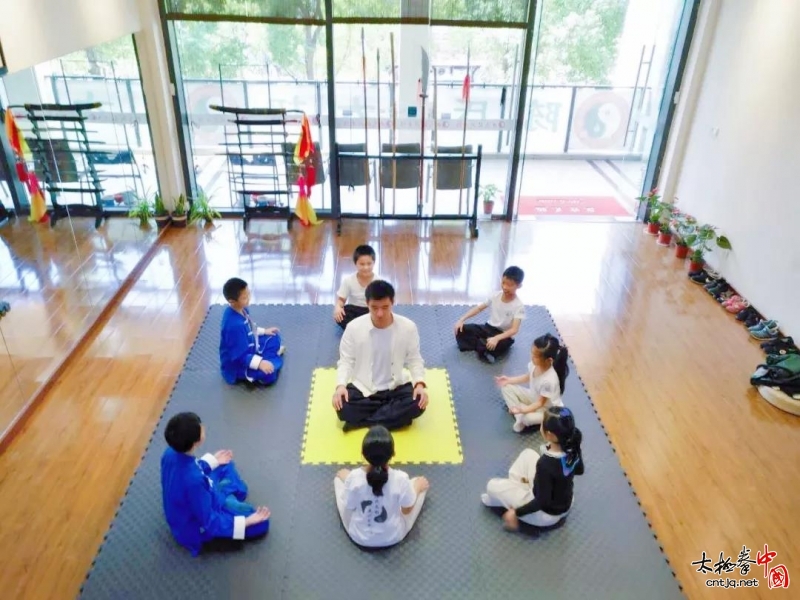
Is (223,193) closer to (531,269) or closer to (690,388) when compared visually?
(531,269)

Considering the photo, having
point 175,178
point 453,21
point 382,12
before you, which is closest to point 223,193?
point 175,178

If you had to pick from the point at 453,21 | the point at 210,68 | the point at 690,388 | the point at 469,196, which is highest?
the point at 453,21

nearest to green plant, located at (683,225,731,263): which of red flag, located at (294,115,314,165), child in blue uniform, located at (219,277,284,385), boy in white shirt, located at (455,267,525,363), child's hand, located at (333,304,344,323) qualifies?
boy in white shirt, located at (455,267,525,363)

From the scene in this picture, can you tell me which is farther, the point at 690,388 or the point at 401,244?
the point at 401,244

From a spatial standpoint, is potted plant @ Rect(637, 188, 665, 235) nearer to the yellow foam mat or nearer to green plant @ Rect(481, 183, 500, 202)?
green plant @ Rect(481, 183, 500, 202)

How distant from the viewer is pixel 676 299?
5.05 m

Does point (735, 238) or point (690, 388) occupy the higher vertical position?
point (735, 238)

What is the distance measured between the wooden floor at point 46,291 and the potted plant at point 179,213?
3.75ft

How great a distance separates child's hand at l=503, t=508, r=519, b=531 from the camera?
2.75 m

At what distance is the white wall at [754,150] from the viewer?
4449 millimetres

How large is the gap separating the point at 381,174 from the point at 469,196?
1.01 meters

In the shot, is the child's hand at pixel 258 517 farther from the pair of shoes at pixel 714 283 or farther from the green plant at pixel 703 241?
the green plant at pixel 703 241

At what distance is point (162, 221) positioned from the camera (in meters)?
6.05

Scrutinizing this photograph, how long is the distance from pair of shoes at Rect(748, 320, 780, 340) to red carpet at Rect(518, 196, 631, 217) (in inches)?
101
